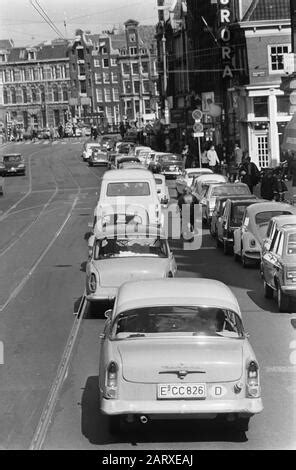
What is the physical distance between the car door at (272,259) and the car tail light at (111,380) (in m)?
8.14

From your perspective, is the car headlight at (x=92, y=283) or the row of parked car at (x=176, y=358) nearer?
the row of parked car at (x=176, y=358)

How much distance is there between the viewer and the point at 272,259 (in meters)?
17.8

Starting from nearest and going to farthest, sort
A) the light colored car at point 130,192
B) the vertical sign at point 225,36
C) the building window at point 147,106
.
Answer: the light colored car at point 130,192 < the vertical sign at point 225,36 < the building window at point 147,106

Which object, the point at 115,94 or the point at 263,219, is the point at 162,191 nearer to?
the point at 263,219

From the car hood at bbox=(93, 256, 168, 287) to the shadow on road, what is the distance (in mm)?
6090

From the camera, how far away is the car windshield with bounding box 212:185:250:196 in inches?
1306

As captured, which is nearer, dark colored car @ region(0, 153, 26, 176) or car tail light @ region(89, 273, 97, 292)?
car tail light @ region(89, 273, 97, 292)

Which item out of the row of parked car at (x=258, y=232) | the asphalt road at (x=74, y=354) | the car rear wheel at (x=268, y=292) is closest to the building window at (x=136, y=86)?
the row of parked car at (x=258, y=232)

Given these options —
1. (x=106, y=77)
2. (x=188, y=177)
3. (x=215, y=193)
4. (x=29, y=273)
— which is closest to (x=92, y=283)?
(x=29, y=273)

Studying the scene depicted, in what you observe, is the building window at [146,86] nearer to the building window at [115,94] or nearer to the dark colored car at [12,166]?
the building window at [115,94]

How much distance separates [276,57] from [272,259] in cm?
4030

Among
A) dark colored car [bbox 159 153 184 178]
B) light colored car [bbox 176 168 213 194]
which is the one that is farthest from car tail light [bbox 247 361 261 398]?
dark colored car [bbox 159 153 184 178]

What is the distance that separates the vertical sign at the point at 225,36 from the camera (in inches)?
2319

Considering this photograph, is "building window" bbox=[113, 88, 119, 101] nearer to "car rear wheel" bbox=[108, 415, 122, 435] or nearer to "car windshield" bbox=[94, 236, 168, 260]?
"car windshield" bbox=[94, 236, 168, 260]
